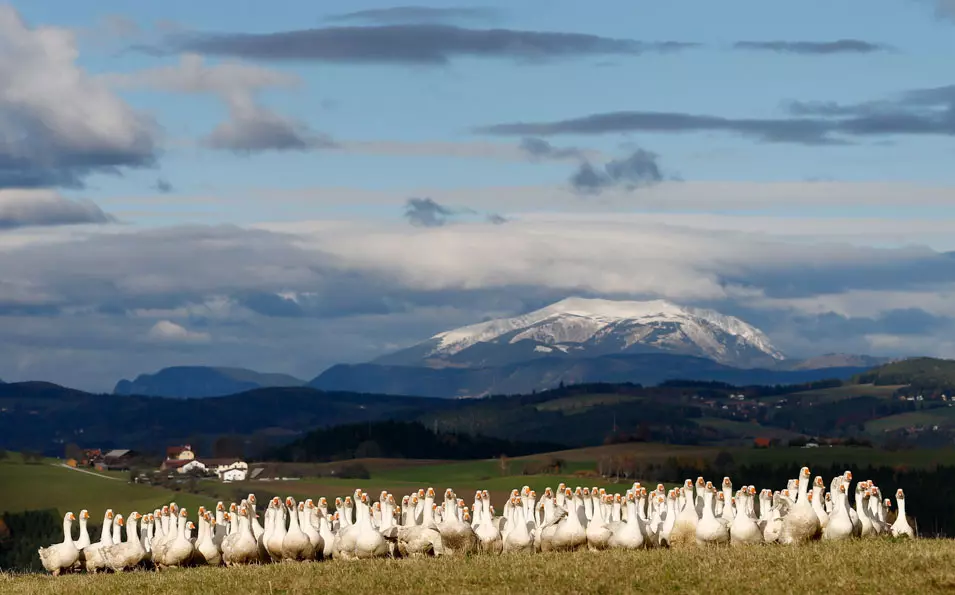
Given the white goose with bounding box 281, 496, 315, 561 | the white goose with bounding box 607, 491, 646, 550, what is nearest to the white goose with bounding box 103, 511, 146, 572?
the white goose with bounding box 281, 496, 315, 561

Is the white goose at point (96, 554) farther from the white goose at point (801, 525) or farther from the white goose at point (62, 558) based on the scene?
the white goose at point (801, 525)

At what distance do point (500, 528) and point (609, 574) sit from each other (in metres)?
12.5

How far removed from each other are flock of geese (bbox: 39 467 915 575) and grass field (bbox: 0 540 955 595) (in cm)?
223

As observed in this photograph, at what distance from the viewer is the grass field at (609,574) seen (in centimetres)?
2974

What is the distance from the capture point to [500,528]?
145ft

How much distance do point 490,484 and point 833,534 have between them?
15929 cm

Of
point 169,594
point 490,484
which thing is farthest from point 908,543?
point 490,484

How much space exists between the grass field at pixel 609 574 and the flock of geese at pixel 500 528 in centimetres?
223

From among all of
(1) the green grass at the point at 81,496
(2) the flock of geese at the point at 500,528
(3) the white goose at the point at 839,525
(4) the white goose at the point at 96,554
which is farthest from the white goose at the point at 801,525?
(1) the green grass at the point at 81,496

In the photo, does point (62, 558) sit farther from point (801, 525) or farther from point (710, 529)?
point (801, 525)

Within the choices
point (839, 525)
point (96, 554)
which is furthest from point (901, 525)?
point (96, 554)

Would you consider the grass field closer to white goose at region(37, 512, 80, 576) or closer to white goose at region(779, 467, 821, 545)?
white goose at region(779, 467, 821, 545)

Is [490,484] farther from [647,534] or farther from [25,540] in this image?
[647,534]

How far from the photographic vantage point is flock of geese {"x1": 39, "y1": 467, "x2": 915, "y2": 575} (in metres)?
38.6
